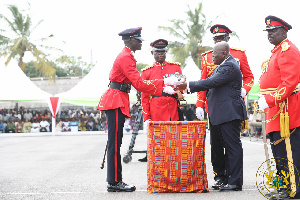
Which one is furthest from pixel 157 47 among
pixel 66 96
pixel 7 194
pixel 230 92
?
pixel 66 96

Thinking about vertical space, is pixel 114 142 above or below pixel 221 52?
below

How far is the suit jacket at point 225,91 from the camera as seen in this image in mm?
5023

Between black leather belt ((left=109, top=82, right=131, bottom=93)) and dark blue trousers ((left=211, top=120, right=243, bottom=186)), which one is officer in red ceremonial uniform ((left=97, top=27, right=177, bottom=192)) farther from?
dark blue trousers ((left=211, top=120, right=243, bottom=186))

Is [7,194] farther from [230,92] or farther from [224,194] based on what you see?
[230,92]

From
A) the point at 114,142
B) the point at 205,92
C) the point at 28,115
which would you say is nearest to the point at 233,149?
the point at 205,92

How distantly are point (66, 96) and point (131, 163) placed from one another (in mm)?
15506

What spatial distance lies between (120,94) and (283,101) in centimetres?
201

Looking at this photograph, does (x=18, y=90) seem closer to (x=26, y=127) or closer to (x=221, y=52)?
(x=26, y=127)

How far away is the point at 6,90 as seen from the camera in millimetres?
23484

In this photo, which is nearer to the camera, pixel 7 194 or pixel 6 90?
pixel 7 194

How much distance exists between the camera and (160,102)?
657cm

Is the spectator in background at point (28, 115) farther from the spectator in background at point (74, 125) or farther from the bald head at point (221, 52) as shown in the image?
the bald head at point (221, 52)

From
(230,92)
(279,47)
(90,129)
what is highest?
(279,47)

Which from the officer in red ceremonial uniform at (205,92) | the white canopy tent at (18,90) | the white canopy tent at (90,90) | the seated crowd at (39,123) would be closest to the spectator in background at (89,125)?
the seated crowd at (39,123)
